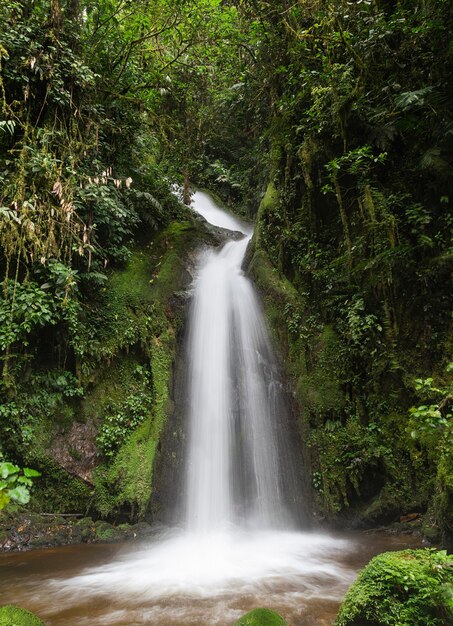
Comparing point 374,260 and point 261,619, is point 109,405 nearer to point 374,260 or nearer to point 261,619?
point 261,619

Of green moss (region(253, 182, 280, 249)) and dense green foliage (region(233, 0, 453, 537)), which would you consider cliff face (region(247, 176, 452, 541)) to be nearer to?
dense green foliage (region(233, 0, 453, 537))

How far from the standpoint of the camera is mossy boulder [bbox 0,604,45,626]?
2660 mm

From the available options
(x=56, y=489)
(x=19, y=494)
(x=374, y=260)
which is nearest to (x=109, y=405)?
(x=56, y=489)

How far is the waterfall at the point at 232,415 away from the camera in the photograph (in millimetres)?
6320

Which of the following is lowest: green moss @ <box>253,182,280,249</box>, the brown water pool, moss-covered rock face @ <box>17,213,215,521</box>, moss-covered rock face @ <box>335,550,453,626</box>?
the brown water pool

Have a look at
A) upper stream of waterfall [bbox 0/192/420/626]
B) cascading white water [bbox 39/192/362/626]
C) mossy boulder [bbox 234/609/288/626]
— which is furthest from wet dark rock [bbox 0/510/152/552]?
mossy boulder [bbox 234/609/288/626]

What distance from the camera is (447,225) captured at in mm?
5715

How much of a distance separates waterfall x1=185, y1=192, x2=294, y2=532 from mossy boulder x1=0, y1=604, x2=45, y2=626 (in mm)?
3564

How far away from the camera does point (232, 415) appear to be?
7.32 meters

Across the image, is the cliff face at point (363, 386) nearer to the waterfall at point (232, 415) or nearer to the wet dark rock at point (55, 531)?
the waterfall at point (232, 415)

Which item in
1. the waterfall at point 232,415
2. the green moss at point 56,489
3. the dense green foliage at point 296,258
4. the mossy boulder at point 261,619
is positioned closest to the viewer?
the mossy boulder at point 261,619

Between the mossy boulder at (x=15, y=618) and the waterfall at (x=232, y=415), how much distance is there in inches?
140

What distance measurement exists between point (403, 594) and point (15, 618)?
2.81 m

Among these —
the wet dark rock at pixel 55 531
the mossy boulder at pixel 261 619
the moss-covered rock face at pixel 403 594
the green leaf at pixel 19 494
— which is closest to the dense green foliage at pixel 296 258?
the wet dark rock at pixel 55 531
